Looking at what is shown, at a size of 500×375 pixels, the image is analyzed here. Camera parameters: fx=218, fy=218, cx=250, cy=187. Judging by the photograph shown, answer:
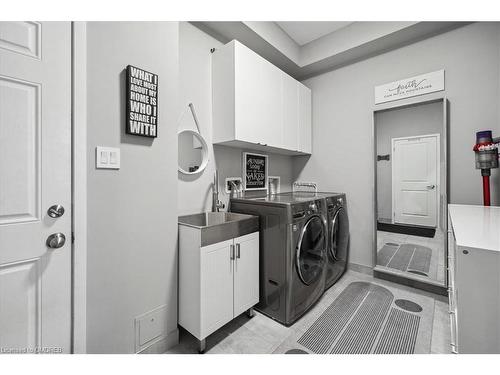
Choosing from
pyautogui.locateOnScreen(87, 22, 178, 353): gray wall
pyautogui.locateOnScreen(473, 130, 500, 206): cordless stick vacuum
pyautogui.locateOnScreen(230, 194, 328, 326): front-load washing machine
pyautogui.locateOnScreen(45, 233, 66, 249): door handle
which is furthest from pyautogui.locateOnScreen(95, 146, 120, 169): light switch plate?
pyautogui.locateOnScreen(473, 130, 500, 206): cordless stick vacuum

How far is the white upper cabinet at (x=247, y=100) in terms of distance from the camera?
1.92 m

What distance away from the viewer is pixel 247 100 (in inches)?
78.2

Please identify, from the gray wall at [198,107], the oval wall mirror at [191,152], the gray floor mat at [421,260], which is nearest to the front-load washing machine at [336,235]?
the gray floor mat at [421,260]

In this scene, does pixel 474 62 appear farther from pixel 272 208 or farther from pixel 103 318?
pixel 103 318

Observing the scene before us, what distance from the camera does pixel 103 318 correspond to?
1.20m

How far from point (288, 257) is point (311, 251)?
0.36 m

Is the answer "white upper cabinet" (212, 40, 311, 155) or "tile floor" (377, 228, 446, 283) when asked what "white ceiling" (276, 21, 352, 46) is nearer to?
"white upper cabinet" (212, 40, 311, 155)

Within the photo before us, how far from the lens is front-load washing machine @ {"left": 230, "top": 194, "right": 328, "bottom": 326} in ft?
5.48

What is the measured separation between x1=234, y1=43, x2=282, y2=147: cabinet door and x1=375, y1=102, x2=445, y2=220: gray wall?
3.83 feet

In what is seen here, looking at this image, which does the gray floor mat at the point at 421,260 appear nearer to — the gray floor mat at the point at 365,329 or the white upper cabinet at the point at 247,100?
the gray floor mat at the point at 365,329

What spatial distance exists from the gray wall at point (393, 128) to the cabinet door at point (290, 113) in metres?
0.91

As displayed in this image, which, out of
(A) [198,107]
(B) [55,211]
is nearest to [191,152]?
(A) [198,107]
